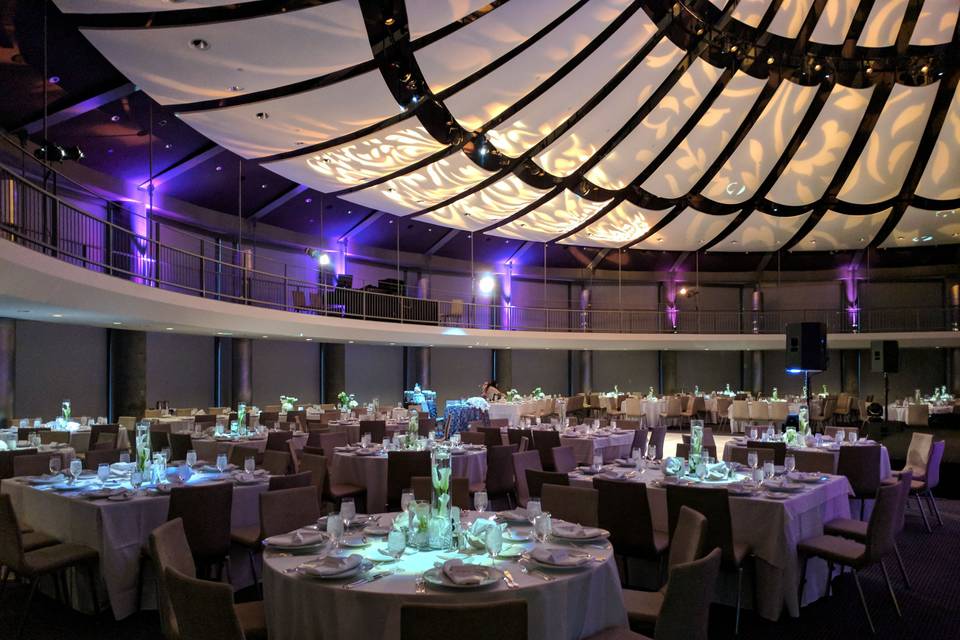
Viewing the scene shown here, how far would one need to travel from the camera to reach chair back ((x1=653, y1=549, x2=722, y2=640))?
2852 millimetres

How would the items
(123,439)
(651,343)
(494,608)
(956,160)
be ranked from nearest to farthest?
(494,608), (123,439), (956,160), (651,343)

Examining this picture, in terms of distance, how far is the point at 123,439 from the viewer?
9.74m

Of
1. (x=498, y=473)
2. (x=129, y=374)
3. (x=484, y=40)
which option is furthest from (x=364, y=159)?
(x=498, y=473)

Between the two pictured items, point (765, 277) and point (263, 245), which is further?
point (765, 277)

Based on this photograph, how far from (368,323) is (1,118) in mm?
7486

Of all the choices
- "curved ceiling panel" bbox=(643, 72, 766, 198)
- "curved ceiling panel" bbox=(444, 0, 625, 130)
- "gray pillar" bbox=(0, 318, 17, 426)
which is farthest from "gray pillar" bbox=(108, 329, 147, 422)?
"curved ceiling panel" bbox=(643, 72, 766, 198)

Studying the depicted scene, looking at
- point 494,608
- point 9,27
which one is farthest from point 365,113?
point 494,608

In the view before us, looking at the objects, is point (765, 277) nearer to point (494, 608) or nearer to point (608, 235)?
point (608, 235)

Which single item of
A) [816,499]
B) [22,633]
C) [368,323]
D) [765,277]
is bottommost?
[22,633]

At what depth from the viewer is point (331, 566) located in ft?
9.80

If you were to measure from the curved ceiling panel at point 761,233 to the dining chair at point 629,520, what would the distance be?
1775 centimetres

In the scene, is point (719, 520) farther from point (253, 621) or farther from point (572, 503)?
point (253, 621)

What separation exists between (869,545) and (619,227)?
1727 cm

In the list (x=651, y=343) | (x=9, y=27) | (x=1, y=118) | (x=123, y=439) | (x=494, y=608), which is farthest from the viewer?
(x=651, y=343)
